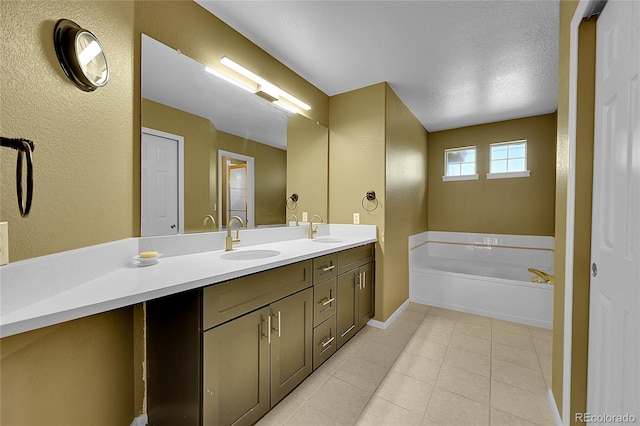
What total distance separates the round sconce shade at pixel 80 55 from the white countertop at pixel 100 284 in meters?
0.67

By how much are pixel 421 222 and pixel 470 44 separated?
241 cm

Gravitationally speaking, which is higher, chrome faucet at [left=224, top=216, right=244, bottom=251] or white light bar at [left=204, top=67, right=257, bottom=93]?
white light bar at [left=204, top=67, right=257, bottom=93]

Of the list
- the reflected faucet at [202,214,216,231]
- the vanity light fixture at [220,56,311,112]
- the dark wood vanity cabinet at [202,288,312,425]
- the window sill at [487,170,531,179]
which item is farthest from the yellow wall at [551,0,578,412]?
the window sill at [487,170,531,179]

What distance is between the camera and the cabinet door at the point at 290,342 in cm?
138

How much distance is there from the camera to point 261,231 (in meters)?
2.08

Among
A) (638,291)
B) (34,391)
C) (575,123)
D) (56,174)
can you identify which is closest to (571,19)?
(575,123)

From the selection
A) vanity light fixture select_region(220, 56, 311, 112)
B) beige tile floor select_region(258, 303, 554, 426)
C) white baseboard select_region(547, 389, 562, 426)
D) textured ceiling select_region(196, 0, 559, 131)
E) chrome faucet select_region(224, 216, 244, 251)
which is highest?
textured ceiling select_region(196, 0, 559, 131)

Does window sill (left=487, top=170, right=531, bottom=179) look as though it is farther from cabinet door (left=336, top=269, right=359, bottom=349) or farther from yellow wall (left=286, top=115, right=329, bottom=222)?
cabinet door (left=336, top=269, right=359, bottom=349)

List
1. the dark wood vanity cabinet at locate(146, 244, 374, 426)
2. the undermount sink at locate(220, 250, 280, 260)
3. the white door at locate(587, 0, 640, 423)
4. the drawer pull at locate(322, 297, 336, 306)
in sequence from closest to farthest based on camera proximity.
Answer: the white door at locate(587, 0, 640, 423), the dark wood vanity cabinet at locate(146, 244, 374, 426), the undermount sink at locate(220, 250, 280, 260), the drawer pull at locate(322, 297, 336, 306)

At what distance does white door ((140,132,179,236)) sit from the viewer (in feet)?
4.52

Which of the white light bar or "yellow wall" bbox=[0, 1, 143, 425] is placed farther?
the white light bar

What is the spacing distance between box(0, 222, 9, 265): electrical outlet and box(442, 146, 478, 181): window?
4.42 meters

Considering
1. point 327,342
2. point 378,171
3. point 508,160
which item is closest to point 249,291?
point 327,342

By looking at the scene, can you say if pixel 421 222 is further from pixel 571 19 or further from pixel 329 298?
pixel 571 19
